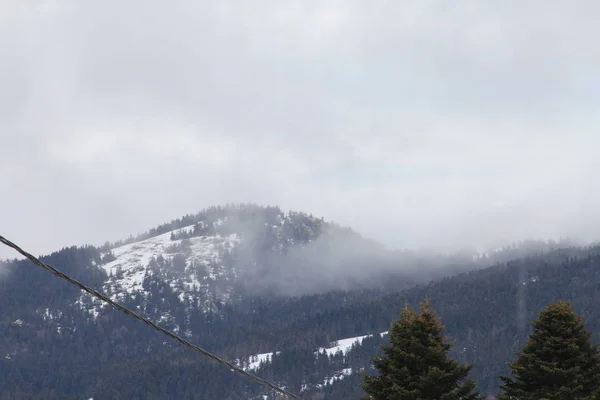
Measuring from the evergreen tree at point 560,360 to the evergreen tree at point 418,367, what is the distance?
3.46 metres

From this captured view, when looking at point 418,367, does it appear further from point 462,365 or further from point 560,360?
point 560,360

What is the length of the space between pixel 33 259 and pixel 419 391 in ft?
86.7

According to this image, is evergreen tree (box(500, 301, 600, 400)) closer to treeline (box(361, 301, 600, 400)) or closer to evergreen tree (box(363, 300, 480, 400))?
treeline (box(361, 301, 600, 400))

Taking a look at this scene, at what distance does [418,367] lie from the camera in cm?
3981

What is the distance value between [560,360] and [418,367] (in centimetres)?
711

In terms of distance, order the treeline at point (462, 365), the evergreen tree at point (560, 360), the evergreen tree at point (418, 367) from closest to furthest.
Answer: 1. the evergreen tree at point (418, 367)
2. the treeline at point (462, 365)
3. the evergreen tree at point (560, 360)

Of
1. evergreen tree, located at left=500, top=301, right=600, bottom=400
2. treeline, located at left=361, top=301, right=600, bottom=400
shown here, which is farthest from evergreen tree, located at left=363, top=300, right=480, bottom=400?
evergreen tree, located at left=500, top=301, right=600, bottom=400

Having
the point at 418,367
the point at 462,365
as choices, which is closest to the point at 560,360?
the point at 462,365

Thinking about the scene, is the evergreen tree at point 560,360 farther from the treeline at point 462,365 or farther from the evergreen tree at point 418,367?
the evergreen tree at point 418,367

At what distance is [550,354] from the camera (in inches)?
1623

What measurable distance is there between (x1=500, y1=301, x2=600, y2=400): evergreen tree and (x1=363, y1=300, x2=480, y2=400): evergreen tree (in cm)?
346

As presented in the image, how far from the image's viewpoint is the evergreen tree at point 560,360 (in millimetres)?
40406

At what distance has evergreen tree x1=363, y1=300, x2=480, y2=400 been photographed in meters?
39.2

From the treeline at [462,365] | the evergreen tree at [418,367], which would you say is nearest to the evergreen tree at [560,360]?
the treeline at [462,365]
